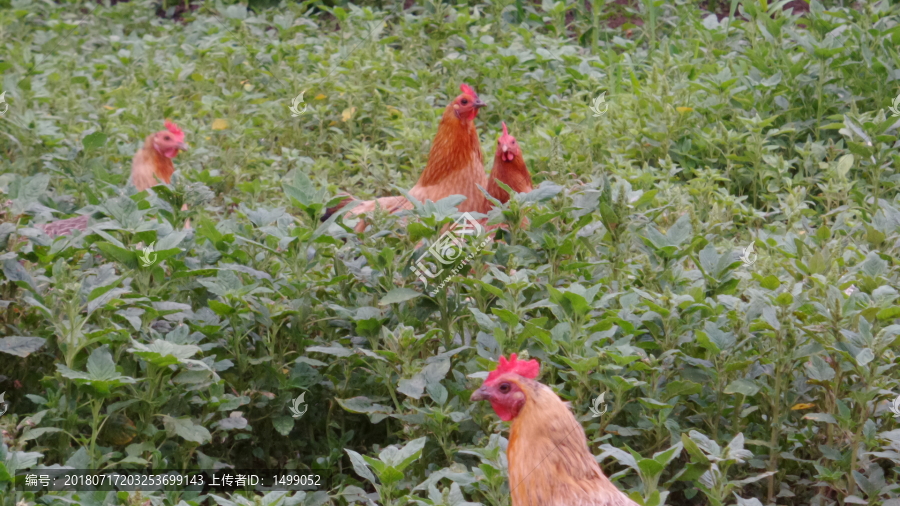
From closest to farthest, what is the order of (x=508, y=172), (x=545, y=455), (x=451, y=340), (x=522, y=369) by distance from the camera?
(x=545, y=455)
(x=522, y=369)
(x=451, y=340)
(x=508, y=172)

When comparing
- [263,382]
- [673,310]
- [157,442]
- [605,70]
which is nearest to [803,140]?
[605,70]

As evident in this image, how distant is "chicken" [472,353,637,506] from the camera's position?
238cm

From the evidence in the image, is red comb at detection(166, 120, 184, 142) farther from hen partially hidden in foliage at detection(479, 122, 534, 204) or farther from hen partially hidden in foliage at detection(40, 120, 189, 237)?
hen partially hidden in foliage at detection(479, 122, 534, 204)

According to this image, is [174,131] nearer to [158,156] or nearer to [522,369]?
[158,156]

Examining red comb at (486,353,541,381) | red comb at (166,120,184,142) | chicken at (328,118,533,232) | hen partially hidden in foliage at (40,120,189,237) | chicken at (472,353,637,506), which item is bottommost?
hen partially hidden in foliage at (40,120,189,237)

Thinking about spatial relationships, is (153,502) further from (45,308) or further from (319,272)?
(319,272)

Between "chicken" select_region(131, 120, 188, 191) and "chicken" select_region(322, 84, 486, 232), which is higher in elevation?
"chicken" select_region(322, 84, 486, 232)

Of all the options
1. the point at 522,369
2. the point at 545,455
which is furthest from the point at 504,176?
the point at 545,455

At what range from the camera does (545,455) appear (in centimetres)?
240

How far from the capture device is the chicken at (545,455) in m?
2.38

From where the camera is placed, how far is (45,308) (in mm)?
2898

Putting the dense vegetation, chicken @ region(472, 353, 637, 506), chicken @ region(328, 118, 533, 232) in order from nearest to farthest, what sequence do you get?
chicken @ region(472, 353, 637, 506) < the dense vegetation < chicken @ region(328, 118, 533, 232)

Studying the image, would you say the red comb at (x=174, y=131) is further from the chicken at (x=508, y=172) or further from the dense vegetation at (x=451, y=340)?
the chicken at (x=508, y=172)

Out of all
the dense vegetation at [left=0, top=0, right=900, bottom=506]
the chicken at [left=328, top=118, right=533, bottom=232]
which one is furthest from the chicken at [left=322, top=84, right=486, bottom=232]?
the dense vegetation at [left=0, top=0, right=900, bottom=506]
